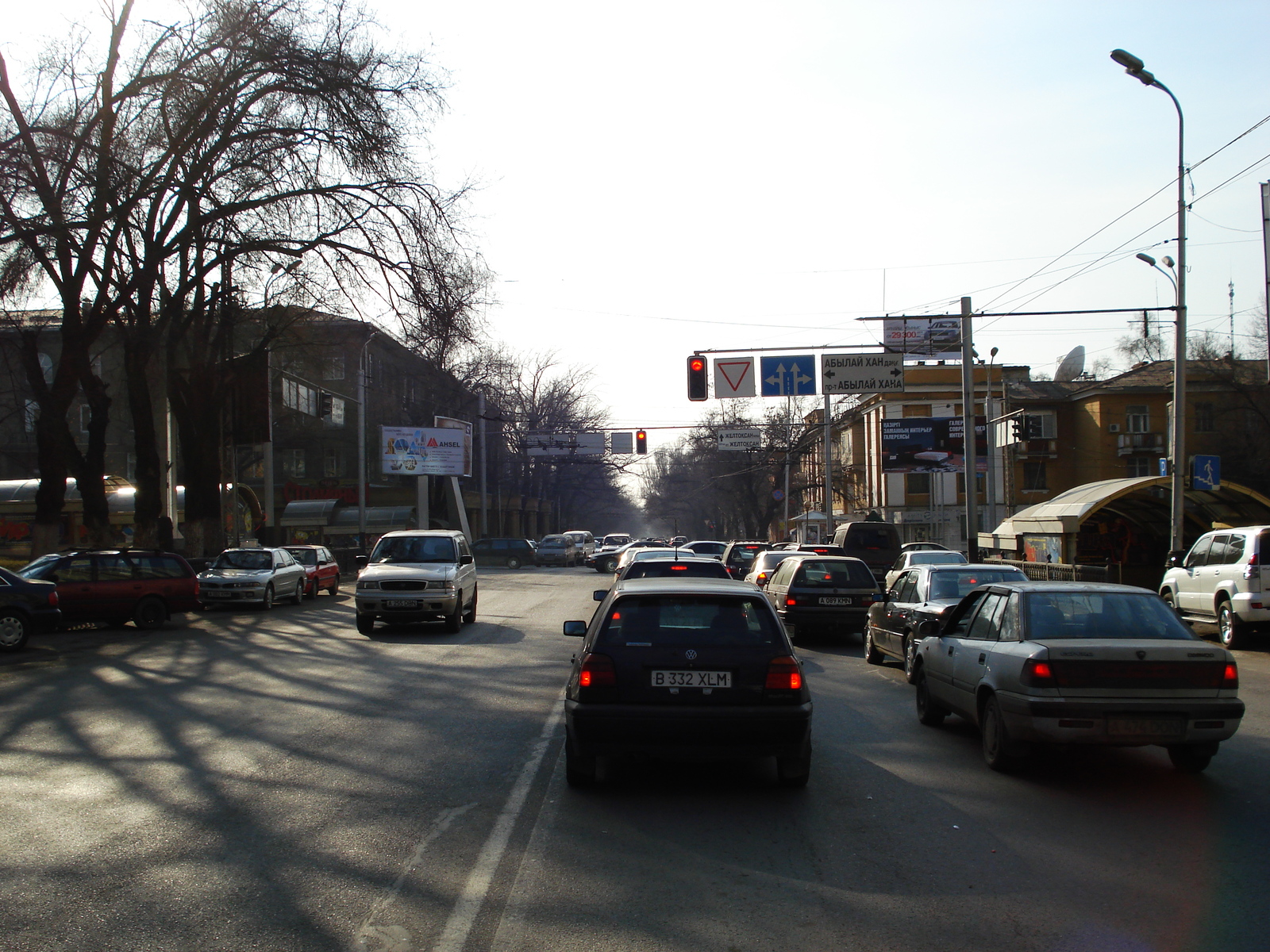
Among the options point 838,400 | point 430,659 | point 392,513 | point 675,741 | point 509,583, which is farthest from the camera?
point 838,400

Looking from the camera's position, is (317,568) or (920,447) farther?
(920,447)

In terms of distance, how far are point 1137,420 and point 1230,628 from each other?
139 feet

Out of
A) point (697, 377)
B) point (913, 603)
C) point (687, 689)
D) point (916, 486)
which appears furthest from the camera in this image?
point (916, 486)

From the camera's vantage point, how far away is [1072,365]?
57.0 metres

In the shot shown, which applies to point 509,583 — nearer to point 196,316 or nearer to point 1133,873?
point 196,316

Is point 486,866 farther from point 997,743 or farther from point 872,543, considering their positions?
point 872,543

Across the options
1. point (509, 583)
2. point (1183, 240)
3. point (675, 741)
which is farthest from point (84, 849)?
point (509, 583)

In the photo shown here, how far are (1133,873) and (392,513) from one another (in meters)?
57.1

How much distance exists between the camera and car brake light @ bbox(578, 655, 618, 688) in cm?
694

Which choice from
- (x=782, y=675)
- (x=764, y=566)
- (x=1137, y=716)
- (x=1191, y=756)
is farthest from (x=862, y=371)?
(x=782, y=675)

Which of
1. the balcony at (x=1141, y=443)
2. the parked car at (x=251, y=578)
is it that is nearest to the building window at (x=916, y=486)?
the balcony at (x=1141, y=443)

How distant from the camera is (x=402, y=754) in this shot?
832 centimetres

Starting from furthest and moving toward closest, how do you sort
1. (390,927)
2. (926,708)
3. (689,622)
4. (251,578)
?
(251,578), (926,708), (689,622), (390,927)

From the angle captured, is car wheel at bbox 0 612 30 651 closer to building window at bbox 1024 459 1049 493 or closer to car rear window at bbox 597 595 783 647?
car rear window at bbox 597 595 783 647
